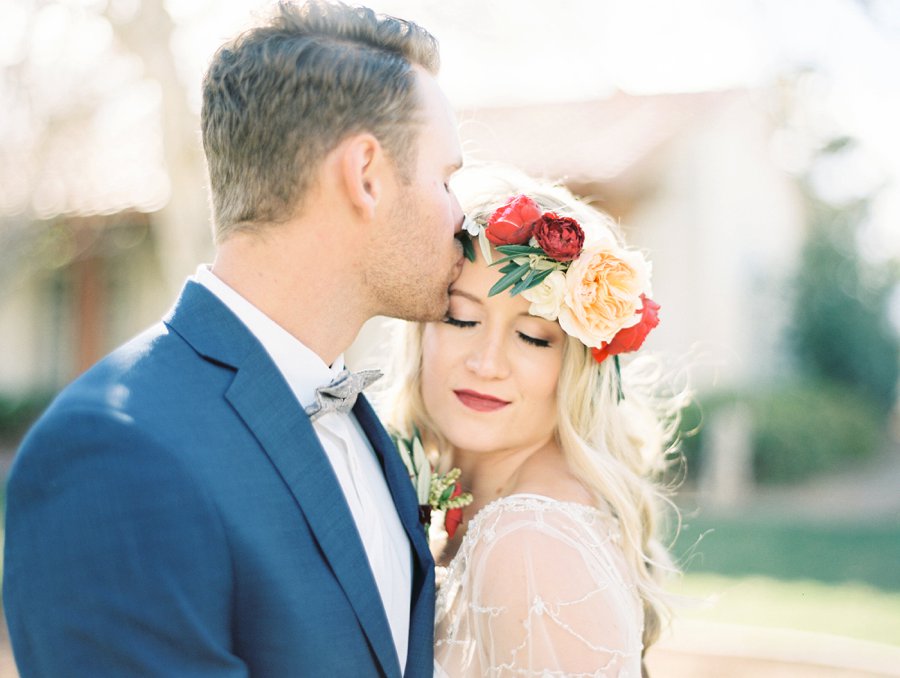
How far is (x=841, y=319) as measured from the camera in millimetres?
17578

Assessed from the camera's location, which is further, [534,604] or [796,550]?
[796,550]

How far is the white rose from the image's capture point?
3.05 meters

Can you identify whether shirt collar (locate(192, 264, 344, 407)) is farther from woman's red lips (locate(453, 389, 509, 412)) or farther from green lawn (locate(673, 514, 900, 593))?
green lawn (locate(673, 514, 900, 593))

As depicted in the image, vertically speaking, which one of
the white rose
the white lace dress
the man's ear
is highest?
the man's ear

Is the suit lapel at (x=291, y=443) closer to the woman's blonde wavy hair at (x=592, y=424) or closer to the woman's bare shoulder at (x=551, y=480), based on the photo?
the woman's bare shoulder at (x=551, y=480)

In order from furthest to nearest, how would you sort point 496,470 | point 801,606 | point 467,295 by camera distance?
1. point 801,606
2. point 496,470
3. point 467,295

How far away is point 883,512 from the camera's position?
1243 cm

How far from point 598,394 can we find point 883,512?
10703mm

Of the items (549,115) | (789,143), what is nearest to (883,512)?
(549,115)

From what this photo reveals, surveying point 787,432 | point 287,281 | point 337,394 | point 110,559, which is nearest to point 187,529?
point 110,559

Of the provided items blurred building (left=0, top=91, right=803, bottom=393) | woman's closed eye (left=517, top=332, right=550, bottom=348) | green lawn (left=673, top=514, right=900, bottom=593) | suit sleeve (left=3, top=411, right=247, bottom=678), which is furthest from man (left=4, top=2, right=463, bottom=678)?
blurred building (left=0, top=91, right=803, bottom=393)

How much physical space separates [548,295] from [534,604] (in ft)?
3.23

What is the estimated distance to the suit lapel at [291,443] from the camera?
83.9 inches

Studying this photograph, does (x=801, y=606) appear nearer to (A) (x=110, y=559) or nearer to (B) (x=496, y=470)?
(B) (x=496, y=470)
